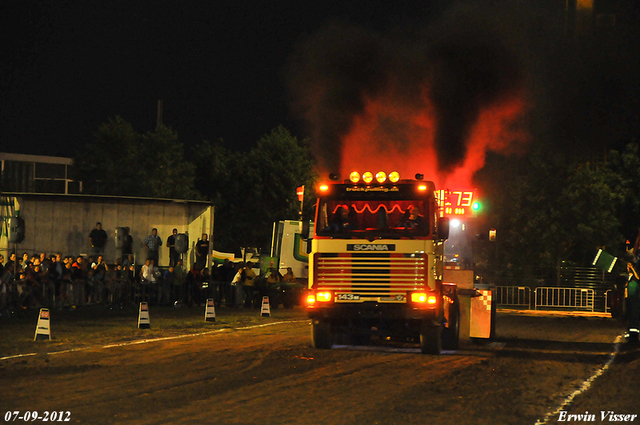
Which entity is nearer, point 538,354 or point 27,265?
point 538,354

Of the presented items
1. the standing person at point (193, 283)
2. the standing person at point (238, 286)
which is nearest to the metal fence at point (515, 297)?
the standing person at point (238, 286)

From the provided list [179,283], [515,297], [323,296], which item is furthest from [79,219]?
[515,297]

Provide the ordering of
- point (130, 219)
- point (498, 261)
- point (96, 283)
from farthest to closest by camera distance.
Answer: point (498, 261) → point (130, 219) → point (96, 283)

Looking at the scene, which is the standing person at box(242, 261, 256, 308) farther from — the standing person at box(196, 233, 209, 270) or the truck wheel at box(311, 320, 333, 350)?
the truck wheel at box(311, 320, 333, 350)

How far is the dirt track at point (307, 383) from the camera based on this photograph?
9.23 m

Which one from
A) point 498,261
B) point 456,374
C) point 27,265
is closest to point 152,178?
point 498,261

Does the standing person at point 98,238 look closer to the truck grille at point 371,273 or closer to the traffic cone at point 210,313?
the traffic cone at point 210,313

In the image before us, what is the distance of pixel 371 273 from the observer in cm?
1540

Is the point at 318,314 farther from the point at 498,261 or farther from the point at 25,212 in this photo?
the point at 498,261

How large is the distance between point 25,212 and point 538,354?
56.1 ft

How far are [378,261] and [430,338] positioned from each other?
1.58 metres

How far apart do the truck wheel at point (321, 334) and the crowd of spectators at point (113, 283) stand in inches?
389

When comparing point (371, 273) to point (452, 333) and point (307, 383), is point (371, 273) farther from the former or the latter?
point (307, 383)

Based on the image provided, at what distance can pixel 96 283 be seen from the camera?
86.8ft
